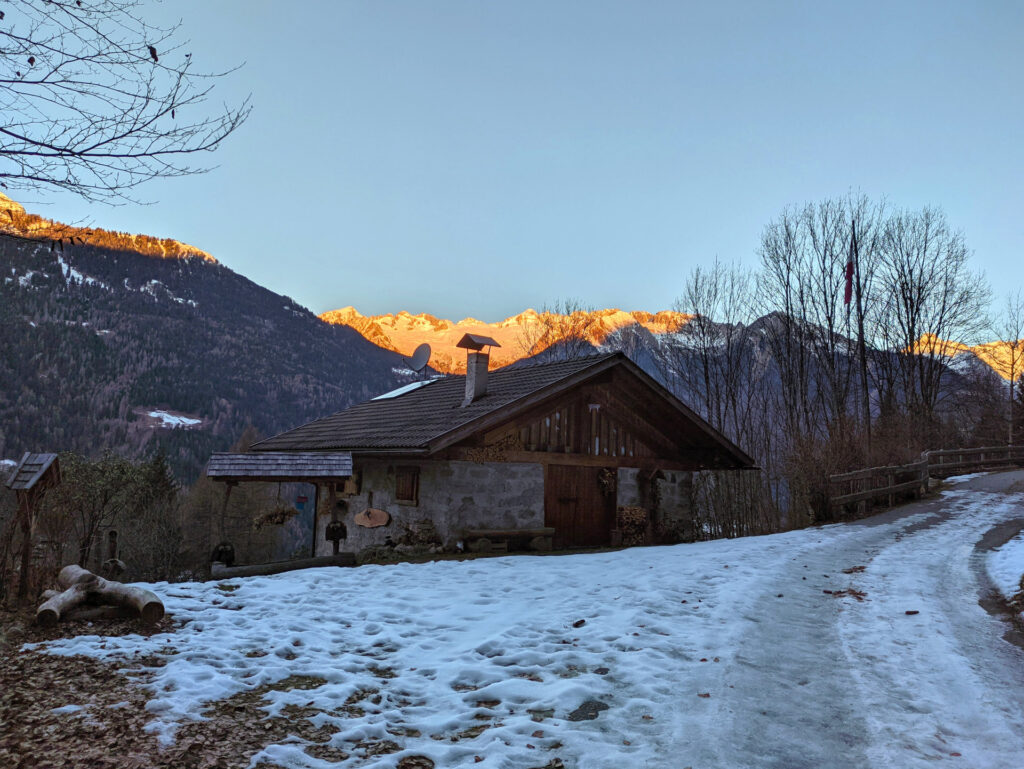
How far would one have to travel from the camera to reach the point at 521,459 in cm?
1330

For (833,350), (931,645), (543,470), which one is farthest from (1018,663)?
(833,350)

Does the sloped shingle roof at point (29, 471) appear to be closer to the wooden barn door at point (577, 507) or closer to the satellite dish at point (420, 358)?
the wooden barn door at point (577, 507)

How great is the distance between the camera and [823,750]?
387 centimetres

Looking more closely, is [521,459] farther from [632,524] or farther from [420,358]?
[420,358]

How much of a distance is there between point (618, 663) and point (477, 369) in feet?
32.8

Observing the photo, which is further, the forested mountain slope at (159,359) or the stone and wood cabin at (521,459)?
the forested mountain slope at (159,359)

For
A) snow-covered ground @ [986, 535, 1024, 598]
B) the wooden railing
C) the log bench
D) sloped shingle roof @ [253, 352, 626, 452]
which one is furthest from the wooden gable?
the wooden railing

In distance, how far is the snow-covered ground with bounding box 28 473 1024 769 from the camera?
4008 mm

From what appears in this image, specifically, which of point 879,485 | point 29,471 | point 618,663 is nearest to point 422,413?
point 29,471

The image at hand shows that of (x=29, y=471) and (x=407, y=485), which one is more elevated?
(x=29, y=471)

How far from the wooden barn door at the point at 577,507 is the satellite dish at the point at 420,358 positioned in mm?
9792

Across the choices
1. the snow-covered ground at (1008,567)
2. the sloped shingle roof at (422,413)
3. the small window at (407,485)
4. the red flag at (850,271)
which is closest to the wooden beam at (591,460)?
the sloped shingle roof at (422,413)

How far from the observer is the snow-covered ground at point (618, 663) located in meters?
4.01

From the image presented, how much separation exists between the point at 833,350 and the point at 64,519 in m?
29.9
